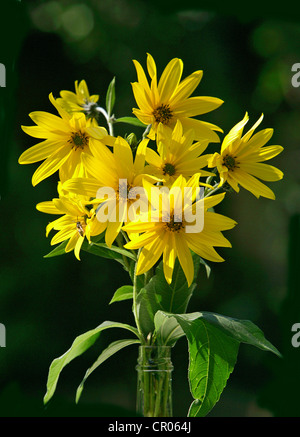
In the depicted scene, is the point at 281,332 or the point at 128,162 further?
the point at 281,332

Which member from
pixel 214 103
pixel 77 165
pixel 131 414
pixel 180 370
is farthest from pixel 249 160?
pixel 180 370

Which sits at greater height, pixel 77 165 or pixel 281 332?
pixel 77 165

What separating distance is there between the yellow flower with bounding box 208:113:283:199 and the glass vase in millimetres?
198

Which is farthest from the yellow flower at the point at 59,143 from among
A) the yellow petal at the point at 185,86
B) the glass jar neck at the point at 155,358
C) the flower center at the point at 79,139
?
the glass jar neck at the point at 155,358

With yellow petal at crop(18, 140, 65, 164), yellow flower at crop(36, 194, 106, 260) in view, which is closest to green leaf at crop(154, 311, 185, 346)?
yellow flower at crop(36, 194, 106, 260)

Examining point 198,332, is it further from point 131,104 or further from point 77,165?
point 131,104

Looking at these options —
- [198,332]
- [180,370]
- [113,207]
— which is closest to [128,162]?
[113,207]

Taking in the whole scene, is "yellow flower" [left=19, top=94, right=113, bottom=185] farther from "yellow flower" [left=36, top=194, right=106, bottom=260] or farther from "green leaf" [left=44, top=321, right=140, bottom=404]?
"green leaf" [left=44, top=321, right=140, bottom=404]

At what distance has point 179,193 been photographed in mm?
523

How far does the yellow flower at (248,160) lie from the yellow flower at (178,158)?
3cm

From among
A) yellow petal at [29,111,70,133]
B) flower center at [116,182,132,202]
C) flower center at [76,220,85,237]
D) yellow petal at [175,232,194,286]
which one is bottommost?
yellow petal at [175,232,194,286]

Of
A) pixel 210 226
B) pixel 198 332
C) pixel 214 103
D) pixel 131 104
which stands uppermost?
pixel 131 104

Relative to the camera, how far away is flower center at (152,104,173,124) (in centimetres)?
60

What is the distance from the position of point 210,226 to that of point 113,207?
10 centimetres
